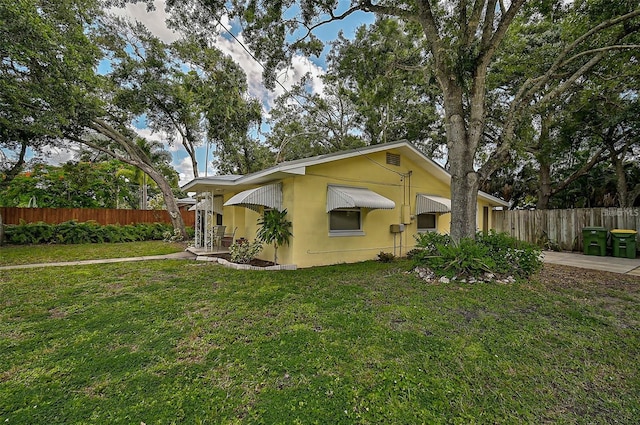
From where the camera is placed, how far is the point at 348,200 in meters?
8.46

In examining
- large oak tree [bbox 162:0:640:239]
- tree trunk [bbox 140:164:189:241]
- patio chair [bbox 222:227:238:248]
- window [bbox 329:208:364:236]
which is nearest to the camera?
large oak tree [bbox 162:0:640:239]

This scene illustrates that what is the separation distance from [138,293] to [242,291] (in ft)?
7.87

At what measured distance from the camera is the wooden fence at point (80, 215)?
15.8 metres

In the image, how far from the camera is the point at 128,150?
659 inches

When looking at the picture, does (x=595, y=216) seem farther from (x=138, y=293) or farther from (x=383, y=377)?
(x=138, y=293)

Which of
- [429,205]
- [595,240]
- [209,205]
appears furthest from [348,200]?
[595,240]

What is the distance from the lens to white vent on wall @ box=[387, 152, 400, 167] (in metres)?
10.9

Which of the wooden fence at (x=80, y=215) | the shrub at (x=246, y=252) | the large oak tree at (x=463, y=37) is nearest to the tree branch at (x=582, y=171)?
the large oak tree at (x=463, y=37)

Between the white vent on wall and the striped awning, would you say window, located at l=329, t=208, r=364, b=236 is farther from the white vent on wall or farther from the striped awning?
the striped awning

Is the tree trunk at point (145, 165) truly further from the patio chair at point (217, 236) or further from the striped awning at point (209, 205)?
the patio chair at point (217, 236)

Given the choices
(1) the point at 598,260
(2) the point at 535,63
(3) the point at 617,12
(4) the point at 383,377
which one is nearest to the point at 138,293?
(4) the point at 383,377

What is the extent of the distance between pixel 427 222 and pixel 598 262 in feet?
19.9

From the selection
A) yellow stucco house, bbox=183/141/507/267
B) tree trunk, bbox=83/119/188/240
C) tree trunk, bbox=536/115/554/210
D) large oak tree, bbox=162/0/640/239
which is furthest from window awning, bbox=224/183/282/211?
tree trunk, bbox=536/115/554/210

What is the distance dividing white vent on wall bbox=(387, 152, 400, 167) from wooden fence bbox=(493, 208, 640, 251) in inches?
327
